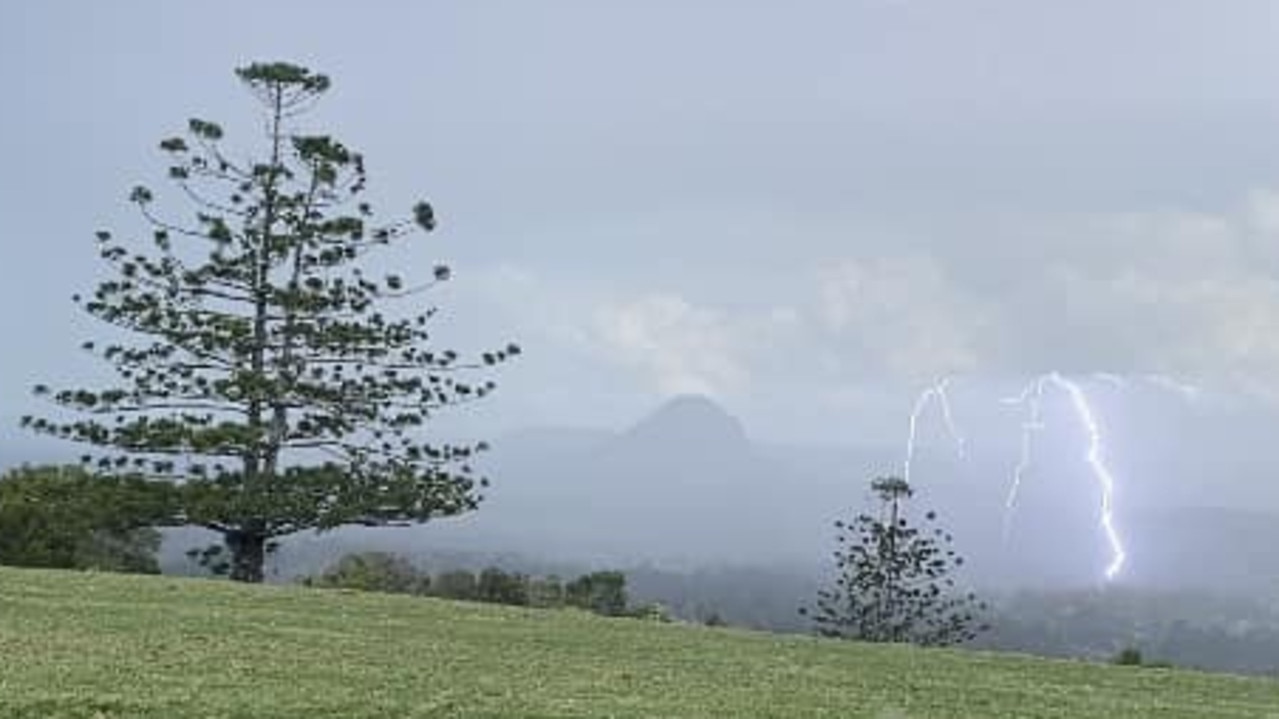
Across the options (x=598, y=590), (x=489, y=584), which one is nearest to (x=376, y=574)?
(x=489, y=584)

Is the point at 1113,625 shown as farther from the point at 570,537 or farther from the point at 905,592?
the point at 570,537

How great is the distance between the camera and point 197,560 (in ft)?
121

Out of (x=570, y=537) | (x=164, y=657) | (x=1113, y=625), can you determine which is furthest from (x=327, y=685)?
(x=570, y=537)

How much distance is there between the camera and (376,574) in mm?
38531

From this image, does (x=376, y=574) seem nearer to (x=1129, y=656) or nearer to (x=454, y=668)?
(x=1129, y=656)

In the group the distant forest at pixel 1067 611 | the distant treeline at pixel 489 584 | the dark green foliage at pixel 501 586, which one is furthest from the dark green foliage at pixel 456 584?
the distant forest at pixel 1067 611

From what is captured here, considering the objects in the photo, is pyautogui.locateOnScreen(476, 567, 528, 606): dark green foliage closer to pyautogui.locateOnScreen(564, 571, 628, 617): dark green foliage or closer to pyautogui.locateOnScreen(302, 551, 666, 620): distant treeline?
pyautogui.locateOnScreen(302, 551, 666, 620): distant treeline

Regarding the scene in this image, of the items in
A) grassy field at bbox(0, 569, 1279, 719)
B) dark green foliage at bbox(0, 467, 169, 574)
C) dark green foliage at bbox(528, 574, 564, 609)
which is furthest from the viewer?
dark green foliage at bbox(528, 574, 564, 609)

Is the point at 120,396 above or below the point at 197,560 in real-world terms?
above

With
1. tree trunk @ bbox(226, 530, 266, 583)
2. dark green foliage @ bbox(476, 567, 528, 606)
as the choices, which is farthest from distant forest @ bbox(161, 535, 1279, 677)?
dark green foliage @ bbox(476, 567, 528, 606)

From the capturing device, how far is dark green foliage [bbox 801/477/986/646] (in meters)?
40.6

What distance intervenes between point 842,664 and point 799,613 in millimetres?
24798

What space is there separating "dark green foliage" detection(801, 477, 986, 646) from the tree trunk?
41.6 feet

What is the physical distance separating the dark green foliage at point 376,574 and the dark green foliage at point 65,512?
378cm
